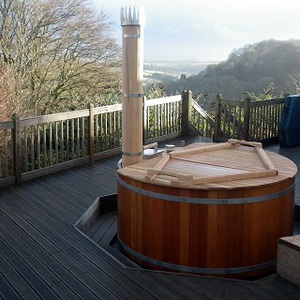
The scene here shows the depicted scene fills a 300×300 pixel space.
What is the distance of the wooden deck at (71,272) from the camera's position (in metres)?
3.04

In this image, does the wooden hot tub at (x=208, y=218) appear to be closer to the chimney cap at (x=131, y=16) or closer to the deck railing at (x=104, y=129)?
the chimney cap at (x=131, y=16)

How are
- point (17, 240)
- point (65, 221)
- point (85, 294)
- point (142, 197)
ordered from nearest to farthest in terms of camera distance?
point (85, 294)
point (142, 197)
point (17, 240)
point (65, 221)

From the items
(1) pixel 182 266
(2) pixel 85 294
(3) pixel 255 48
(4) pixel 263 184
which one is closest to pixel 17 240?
(2) pixel 85 294

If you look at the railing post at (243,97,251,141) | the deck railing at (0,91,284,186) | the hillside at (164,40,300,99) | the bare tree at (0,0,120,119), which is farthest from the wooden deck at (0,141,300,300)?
the hillside at (164,40,300,99)

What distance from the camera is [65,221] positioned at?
176 inches

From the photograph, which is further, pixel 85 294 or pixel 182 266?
pixel 182 266

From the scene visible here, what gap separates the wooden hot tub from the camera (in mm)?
3307

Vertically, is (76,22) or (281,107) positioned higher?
(76,22)

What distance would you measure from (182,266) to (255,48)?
13398 millimetres

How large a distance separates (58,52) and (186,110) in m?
5.31

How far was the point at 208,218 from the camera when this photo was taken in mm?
3305

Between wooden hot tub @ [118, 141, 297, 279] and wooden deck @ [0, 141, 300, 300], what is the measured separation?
22 centimetres

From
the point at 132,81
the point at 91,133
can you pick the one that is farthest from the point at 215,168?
the point at 91,133

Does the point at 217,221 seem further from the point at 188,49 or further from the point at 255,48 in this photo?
the point at 255,48
